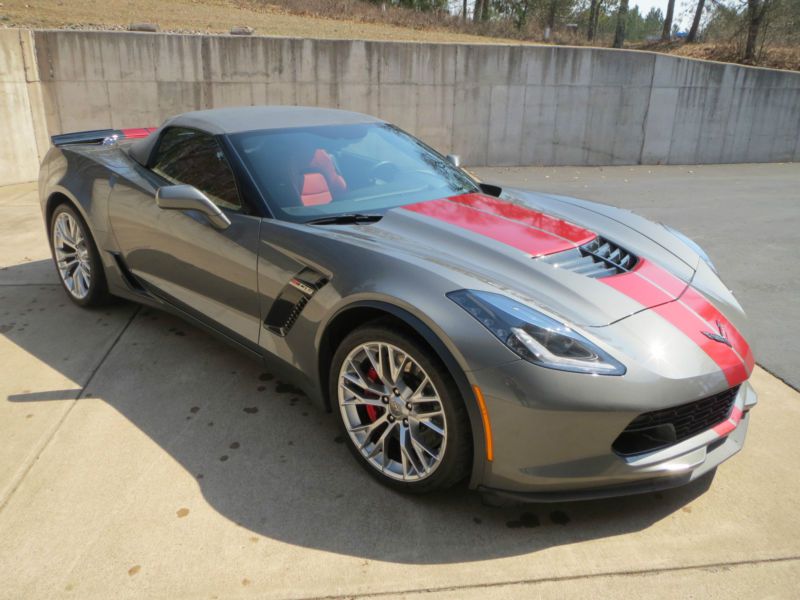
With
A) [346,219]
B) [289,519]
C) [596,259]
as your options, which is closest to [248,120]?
[346,219]

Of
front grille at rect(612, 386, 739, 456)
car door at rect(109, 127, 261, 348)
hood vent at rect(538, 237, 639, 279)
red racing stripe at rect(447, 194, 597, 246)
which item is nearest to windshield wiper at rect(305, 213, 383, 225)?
car door at rect(109, 127, 261, 348)

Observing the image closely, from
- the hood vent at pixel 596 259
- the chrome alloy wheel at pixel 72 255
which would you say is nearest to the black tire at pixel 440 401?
the hood vent at pixel 596 259

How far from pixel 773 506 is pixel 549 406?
116 centimetres

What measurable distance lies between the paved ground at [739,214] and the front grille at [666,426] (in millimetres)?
549

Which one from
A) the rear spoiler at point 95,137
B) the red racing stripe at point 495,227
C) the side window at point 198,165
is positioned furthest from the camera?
the rear spoiler at point 95,137

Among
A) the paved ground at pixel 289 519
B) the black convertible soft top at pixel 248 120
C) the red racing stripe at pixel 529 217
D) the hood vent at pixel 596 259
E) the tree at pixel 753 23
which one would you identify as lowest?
the paved ground at pixel 289 519

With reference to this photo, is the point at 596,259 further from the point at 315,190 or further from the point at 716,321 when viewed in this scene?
the point at 315,190

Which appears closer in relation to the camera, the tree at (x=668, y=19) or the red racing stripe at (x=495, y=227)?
the red racing stripe at (x=495, y=227)

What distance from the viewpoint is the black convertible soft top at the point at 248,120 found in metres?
3.56

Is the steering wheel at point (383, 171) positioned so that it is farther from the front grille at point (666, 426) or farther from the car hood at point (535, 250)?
the front grille at point (666, 426)

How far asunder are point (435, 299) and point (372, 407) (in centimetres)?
60

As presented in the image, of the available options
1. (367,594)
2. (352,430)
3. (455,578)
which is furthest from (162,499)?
(455,578)

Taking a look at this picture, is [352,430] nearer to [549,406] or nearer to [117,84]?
[549,406]

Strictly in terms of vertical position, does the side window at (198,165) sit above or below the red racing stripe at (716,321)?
above
